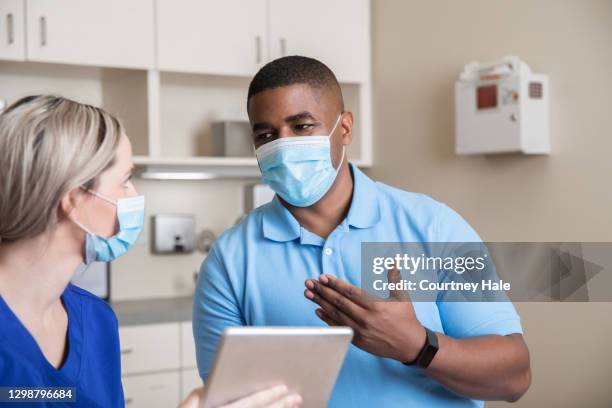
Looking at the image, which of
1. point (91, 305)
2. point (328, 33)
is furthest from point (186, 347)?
point (91, 305)

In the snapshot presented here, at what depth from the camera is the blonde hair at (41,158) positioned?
132cm

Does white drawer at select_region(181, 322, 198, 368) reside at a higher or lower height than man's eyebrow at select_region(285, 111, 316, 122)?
lower

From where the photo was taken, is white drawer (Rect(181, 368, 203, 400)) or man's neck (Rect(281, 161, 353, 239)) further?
white drawer (Rect(181, 368, 203, 400))

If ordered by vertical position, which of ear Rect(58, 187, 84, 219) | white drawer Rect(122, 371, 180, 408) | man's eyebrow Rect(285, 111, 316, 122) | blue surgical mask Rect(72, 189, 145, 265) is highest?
man's eyebrow Rect(285, 111, 316, 122)

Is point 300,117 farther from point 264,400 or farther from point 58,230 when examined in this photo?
point 264,400

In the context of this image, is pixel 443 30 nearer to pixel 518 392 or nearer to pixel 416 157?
pixel 416 157

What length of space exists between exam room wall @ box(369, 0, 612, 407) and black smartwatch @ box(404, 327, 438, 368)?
137 cm

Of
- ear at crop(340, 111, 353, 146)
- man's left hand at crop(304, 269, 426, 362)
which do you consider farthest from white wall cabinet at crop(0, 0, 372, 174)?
man's left hand at crop(304, 269, 426, 362)

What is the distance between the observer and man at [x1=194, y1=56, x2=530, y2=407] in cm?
141

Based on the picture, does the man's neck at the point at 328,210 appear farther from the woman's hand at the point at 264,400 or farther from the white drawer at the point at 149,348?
the white drawer at the point at 149,348

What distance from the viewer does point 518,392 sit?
1.48 m

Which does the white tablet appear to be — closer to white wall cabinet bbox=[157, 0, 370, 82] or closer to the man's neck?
the man's neck

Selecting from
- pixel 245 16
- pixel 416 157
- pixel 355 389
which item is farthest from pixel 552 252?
pixel 245 16

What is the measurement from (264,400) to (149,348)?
6.72 ft
